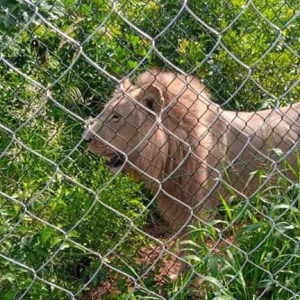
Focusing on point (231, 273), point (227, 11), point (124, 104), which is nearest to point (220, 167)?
point (124, 104)

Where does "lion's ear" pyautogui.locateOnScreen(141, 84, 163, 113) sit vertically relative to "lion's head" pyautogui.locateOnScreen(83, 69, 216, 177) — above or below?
above

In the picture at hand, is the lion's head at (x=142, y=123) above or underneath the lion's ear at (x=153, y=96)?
underneath

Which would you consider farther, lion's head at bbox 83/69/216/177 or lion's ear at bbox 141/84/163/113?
lion's head at bbox 83/69/216/177

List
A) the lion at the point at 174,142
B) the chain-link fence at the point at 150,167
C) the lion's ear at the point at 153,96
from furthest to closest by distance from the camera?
the lion at the point at 174,142
the lion's ear at the point at 153,96
the chain-link fence at the point at 150,167

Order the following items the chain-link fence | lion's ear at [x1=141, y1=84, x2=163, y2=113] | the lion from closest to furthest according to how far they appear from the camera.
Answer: the chain-link fence < lion's ear at [x1=141, y1=84, x2=163, y2=113] < the lion

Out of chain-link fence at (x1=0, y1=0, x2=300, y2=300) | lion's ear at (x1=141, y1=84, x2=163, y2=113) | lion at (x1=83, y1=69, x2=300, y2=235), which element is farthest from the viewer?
lion at (x1=83, y1=69, x2=300, y2=235)

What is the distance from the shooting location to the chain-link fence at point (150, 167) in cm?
306

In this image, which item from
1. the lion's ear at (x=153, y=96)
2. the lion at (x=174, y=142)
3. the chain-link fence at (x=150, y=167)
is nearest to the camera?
the chain-link fence at (x=150, y=167)

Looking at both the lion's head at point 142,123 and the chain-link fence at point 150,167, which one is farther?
the lion's head at point 142,123

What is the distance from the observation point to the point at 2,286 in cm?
304

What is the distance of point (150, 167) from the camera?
156 inches

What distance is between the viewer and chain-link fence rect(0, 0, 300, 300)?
10.1 feet

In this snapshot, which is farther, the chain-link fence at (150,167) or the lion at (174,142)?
the lion at (174,142)

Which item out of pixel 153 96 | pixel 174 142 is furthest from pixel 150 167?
pixel 153 96
